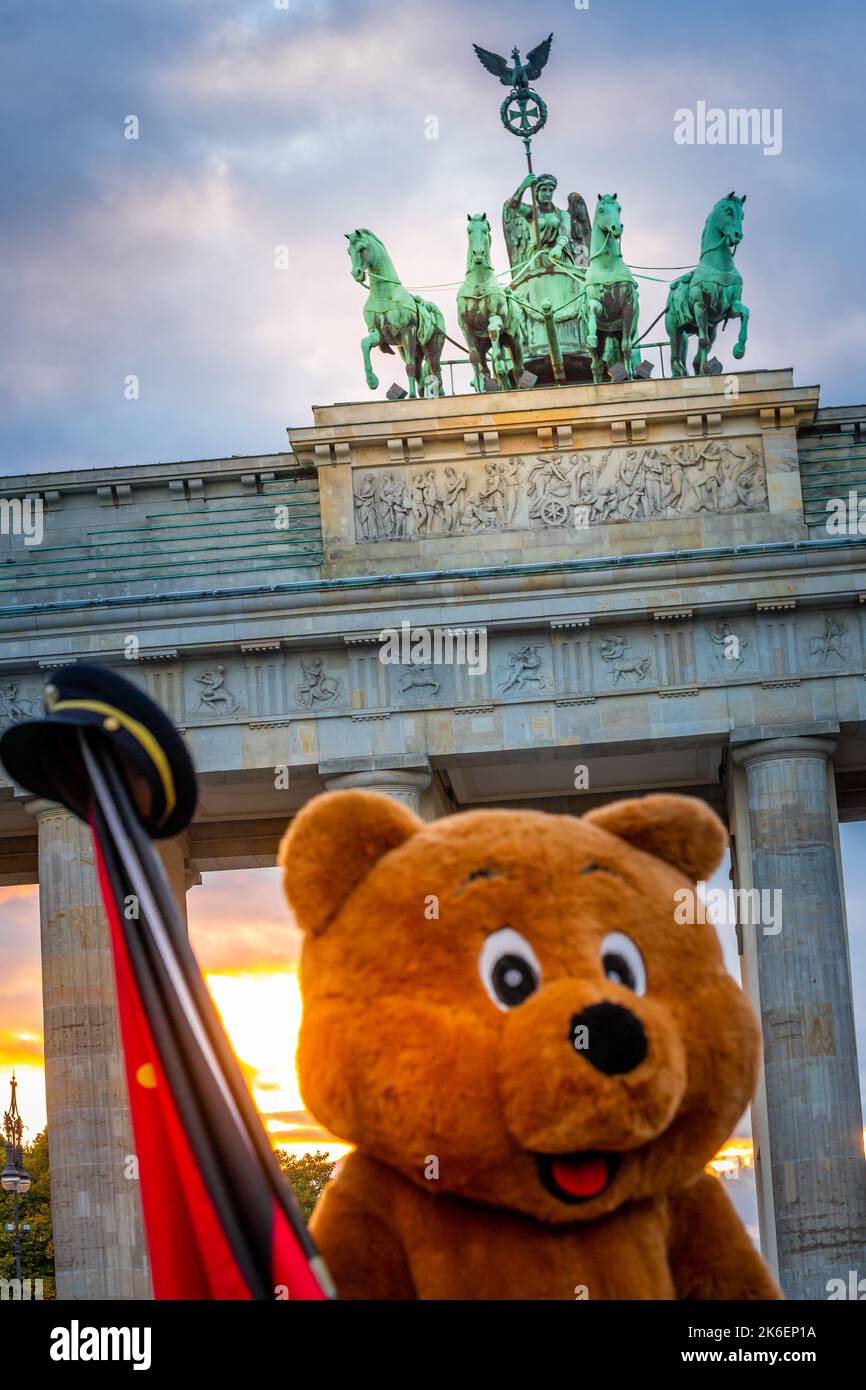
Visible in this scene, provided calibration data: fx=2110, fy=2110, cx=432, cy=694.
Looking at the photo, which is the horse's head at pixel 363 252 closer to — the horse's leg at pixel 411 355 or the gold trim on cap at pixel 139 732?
the horse's leg at pixel 411 355

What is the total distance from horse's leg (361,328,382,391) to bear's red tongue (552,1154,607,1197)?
2711 centimetres

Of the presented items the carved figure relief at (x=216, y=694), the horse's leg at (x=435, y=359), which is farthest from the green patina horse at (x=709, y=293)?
the carved figure relief at (x=216, y=694)

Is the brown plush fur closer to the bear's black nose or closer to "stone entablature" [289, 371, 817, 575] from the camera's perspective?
the bear's black nose

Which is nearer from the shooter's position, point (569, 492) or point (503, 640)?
point (503, 640)

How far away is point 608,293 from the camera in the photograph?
108 ft

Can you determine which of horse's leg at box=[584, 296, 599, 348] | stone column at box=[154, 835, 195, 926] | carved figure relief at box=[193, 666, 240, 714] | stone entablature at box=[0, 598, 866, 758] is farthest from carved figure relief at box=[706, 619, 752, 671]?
stone column at box=[154, 835, 195, 926]

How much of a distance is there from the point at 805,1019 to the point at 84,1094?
10320 millimetres

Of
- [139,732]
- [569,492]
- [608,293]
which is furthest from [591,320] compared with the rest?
[139,732]

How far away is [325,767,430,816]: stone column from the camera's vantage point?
102 ft

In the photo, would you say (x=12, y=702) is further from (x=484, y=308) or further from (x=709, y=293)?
(x=709, y=293)

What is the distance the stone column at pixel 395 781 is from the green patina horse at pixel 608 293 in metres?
7.21

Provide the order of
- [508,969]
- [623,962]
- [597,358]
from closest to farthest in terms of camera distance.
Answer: [508,969] → [623,962] → [597,358]

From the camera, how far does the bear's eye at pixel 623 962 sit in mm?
7629

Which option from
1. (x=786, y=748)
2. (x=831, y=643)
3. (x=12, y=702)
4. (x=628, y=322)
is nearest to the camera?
(x=786, y=748)
